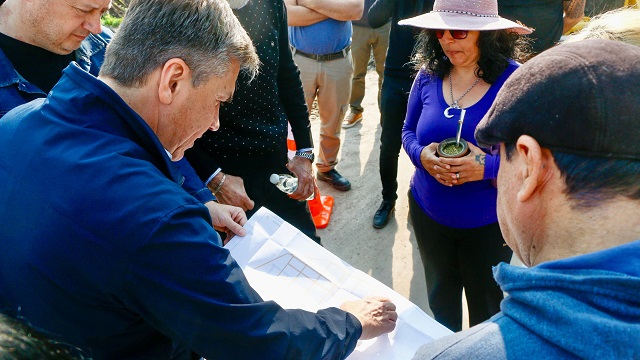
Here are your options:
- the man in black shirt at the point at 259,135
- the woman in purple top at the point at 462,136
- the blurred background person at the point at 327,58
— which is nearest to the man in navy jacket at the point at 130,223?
the man in black shirt at the point at 259,135

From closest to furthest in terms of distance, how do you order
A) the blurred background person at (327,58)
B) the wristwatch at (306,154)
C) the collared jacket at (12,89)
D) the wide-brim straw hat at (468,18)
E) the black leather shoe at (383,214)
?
the collared jacket at (12,89), the wide-brim straw hat at (468,18), the wristwatch at (306,154), the black leather shoe at (383,214), the blurred background person at (327,58)

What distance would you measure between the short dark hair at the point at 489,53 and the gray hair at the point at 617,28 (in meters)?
0.38

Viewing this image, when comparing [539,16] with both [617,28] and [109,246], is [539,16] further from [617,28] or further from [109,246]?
[109,246]

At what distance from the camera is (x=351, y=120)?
5438 mm

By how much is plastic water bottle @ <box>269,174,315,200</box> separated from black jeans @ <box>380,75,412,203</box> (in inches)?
43.1

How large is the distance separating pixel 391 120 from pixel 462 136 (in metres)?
1.33

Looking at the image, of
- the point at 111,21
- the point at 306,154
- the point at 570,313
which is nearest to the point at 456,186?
the point at 306,154

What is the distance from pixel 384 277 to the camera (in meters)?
3.50

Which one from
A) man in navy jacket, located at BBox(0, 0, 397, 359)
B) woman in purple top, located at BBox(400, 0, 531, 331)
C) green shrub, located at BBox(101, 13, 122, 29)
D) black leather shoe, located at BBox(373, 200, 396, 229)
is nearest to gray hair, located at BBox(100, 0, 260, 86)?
man in navy jacket, located at BBox(0, 0, 397, 359)

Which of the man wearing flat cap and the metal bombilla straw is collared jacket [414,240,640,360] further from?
the metal bombilla straw

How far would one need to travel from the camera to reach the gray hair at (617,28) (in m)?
1.73

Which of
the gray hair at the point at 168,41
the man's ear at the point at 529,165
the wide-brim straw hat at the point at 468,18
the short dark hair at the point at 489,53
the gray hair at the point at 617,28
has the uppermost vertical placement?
the gray hair at the point at 168,41

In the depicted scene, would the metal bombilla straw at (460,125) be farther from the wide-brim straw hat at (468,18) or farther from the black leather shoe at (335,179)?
the black leather shoe at (335,179)

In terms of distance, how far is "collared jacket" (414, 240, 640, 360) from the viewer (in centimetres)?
78
